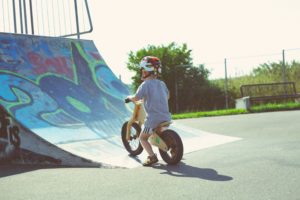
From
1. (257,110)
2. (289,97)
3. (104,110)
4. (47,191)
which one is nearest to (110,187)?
(47,191)

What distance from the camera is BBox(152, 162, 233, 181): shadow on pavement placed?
14.3 ft

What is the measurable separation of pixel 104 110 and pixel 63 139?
6.86 feet

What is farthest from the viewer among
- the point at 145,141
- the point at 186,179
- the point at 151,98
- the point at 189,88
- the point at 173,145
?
the point at 189,88

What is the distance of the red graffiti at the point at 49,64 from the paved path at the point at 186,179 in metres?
3.21

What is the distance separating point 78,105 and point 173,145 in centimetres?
332

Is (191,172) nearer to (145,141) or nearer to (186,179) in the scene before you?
(186,179)

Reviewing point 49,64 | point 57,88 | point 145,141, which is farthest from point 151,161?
point 49,64

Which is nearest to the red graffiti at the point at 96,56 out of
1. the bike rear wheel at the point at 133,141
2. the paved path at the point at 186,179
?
the bike rear wheel at the point at 133,141

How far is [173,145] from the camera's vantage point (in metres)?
5.39

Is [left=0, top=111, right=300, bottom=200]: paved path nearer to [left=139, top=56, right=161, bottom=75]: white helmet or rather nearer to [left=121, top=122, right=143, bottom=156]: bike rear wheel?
[left=121, top=122, right=143, bottom=156]: bike rear wheel

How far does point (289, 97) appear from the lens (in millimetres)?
17703

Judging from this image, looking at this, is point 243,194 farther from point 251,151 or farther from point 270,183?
point 251,151

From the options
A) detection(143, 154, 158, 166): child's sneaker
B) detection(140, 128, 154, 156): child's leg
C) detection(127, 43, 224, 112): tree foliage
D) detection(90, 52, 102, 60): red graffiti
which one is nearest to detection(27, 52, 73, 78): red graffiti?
detection(90, 52, 102, 60): red graffiti

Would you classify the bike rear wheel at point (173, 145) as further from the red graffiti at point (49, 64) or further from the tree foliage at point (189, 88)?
the tree foliage at point (189, 88)
